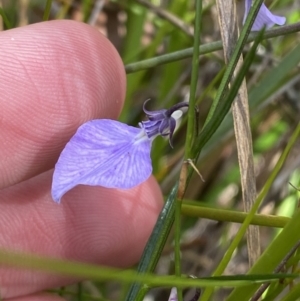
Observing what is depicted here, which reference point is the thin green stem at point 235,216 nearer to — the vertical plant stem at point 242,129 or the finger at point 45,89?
the vertical plant stem at point 242,129

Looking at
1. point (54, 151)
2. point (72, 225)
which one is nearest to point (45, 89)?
point (54, 151)

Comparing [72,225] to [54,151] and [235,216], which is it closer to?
[54,151]

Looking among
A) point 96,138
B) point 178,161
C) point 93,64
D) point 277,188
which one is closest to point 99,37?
point 93,64

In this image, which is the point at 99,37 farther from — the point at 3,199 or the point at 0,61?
the point at 3,199

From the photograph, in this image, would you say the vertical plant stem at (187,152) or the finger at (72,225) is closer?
the vertical plant stem at (187,152)

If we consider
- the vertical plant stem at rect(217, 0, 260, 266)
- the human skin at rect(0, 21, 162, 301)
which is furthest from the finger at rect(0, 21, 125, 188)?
the vertical plant stem at rect(217, 0, 260, 266)

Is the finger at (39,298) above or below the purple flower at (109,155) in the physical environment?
below

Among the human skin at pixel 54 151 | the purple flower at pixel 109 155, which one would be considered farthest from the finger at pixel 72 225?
the purple flower at pixel 109 155
